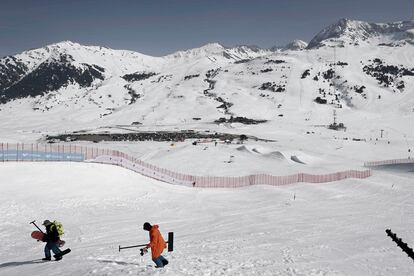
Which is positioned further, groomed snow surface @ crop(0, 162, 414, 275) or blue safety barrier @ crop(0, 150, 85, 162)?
blue safety barrier @ crop(0, 150, 85, 162)

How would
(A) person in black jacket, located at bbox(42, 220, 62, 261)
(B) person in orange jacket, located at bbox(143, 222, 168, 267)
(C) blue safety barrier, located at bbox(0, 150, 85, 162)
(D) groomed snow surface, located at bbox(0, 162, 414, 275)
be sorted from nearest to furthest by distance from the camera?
(B) person in orange jacket, located at bbox(143, 222, 168, 267) → (D) groomed snow surface, located at bbox(0, 162, 414, 275) → (A) person in black jacket, located at bbox(42, 220, 62, 261) → (C) blue safety barrier, located at bbox(0, 150, 85, 162)

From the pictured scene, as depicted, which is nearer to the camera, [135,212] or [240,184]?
[135,212]

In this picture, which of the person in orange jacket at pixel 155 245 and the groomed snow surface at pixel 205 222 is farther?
the groomed snow surface at pixel 205 222

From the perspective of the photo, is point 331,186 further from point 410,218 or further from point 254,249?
point 254,249

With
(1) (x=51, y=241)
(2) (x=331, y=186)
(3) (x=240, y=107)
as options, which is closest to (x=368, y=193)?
(2) (x=331, y=186)

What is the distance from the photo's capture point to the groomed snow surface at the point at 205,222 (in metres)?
13.7

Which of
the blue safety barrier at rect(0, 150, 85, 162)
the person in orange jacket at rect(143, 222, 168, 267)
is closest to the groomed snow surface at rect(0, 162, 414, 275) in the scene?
the person in orange jacket at rect(143, 222, 168, 267)

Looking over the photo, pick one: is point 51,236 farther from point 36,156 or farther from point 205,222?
point 36,156

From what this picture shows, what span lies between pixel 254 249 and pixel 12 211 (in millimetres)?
16783

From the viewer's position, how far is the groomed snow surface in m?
13.7

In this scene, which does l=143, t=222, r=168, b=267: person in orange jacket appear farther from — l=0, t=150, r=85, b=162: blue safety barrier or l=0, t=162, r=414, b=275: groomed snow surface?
l=0, t=150, r=85, b=162: blue safety barrier

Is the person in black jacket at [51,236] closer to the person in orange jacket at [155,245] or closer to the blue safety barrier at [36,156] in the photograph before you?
the person in orange jacket at [155,245]

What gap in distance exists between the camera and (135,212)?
28578 mm

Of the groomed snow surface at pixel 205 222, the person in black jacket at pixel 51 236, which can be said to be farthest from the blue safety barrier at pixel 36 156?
the person in black jacket at pixel 51 236
